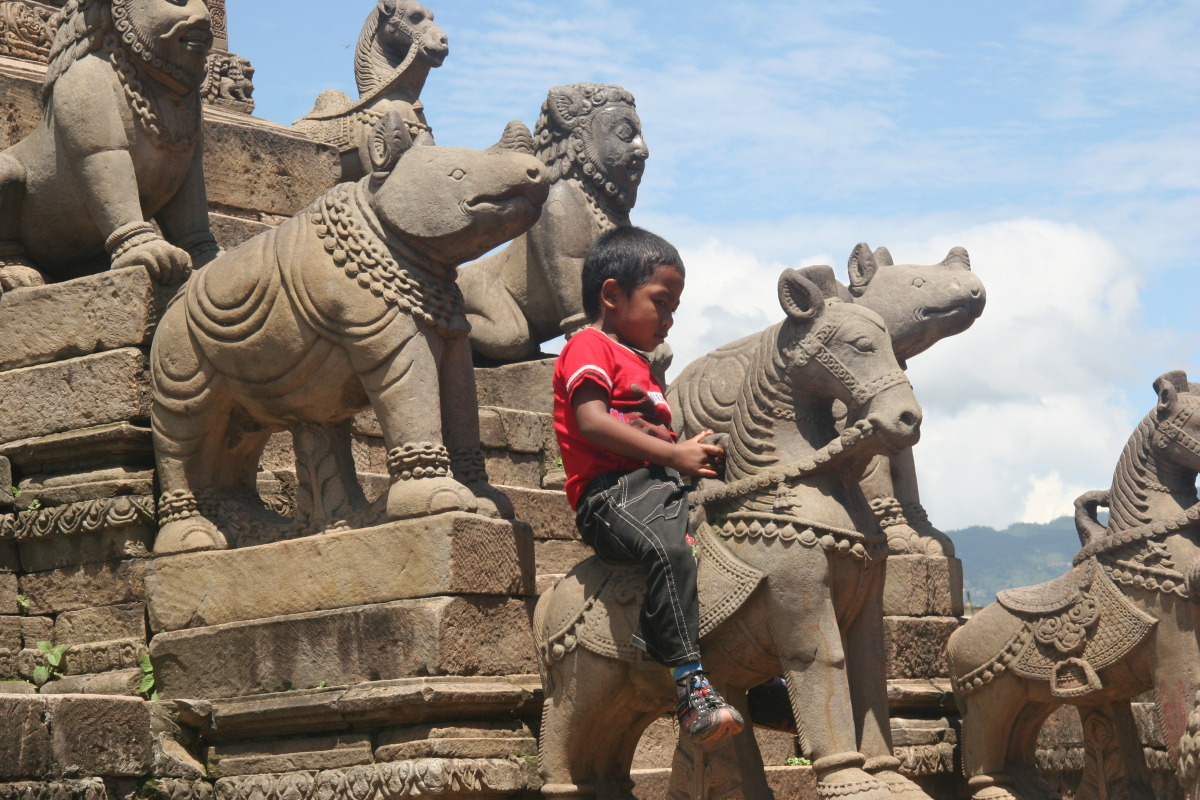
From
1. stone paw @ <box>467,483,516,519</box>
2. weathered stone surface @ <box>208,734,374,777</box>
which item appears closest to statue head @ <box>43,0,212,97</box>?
stone paw @ <box>467,483,516,519</box>

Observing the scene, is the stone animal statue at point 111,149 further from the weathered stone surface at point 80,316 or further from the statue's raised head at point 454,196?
the statue's raised head at point 454,196

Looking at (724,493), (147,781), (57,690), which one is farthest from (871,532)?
(57,690)

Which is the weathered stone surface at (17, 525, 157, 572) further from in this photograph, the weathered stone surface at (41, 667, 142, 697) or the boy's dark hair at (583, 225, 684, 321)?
the boy's dark hair at (583, 225, 684, 321)

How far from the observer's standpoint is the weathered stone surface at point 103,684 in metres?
7.24

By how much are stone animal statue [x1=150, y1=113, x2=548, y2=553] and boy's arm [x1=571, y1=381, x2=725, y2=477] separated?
1147mm

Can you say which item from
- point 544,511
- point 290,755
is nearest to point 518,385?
point 544,511

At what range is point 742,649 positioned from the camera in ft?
19.7

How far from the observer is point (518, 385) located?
983 centimetres

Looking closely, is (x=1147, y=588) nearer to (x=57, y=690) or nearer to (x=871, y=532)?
(x=871, y=532)

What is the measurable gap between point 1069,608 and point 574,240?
12.1 ft

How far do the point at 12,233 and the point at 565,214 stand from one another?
120 inches

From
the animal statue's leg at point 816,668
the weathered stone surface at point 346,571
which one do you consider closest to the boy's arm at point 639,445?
the animal statue's leg at point 816,668

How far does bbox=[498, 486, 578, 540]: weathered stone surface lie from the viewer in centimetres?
836

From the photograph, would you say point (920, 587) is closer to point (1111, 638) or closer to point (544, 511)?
point (1111, 638)
